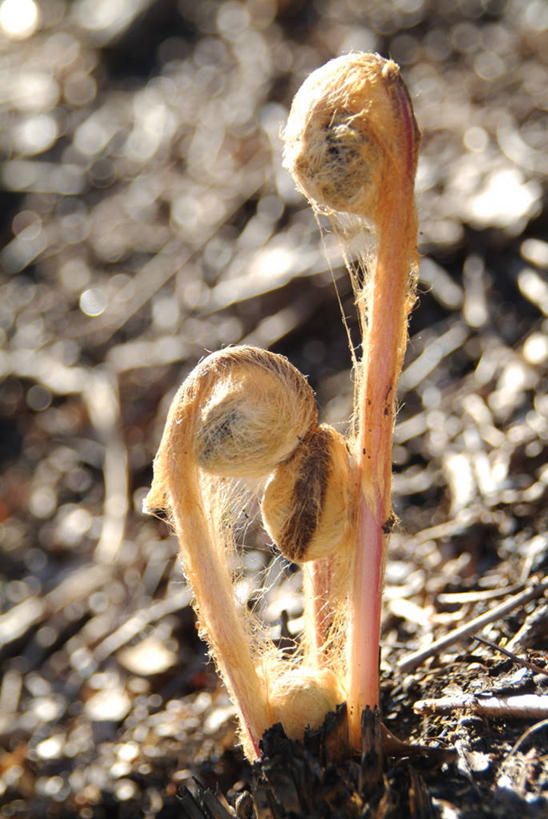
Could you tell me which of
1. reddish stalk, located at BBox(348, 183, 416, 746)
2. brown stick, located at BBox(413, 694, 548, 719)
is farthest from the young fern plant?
brown stick, located at BBox(413, 694, 548, 719)

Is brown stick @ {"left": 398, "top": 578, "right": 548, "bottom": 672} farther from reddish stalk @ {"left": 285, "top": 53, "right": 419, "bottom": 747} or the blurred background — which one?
reddish stalk @ {"left": 285, "top": 53, "right": 419, "bottom": 747}

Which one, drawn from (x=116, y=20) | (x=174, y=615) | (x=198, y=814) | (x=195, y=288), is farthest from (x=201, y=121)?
(x=198, y=814)

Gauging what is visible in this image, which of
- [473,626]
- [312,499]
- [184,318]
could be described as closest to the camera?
[312,499]

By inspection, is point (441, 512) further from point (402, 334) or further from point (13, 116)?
point (13, 116)

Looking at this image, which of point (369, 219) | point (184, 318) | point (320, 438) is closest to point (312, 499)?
point (320, 438)

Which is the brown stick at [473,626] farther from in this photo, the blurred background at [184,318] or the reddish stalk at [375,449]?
the reddish stalk at [375,449]

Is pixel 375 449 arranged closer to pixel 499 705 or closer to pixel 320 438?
pixel 320 438

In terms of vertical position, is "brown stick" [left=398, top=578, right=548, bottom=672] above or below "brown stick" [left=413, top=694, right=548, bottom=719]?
below
